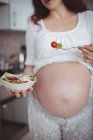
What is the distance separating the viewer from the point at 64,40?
0.93 meters

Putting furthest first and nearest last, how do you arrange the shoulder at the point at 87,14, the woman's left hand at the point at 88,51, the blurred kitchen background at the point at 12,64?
→ 1. the blurred kitchen background at the point at 12,64
2. the shoulder at the point at 87,14
3. the woman's left hand at the point at 88,51

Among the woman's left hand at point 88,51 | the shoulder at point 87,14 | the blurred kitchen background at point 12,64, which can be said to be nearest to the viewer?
the woman's left hand at point 88,51

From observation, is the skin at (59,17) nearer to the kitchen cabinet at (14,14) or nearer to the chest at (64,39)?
the chest at (64,39)

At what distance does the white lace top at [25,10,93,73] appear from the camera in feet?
3.05

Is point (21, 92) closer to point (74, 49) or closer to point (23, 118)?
point (74, 49)

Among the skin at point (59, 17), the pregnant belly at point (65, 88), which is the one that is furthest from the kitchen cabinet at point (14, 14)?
the pregnant belly at point (65, 88)

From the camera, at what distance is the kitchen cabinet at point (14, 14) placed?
210 cm

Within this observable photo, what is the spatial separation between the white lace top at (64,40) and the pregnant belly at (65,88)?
0.03 metres

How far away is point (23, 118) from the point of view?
7.09 ft

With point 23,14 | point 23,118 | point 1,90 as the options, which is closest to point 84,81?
point 1,90

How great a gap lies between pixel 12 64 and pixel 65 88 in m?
1.40

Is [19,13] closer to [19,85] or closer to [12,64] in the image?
[12,64]

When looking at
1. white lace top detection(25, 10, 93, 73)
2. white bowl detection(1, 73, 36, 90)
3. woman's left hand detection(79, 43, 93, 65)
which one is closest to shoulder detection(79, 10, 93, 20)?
white lace top detection(25, 10, 93, 73)

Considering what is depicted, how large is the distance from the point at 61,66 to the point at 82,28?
6.1 inches
